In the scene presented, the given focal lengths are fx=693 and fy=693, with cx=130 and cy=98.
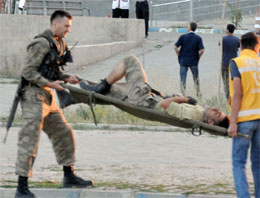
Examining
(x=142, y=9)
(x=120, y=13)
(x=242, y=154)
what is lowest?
(x=242, y=154)

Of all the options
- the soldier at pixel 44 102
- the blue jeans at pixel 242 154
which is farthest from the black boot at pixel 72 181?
the blue jeans at pixel 242 154

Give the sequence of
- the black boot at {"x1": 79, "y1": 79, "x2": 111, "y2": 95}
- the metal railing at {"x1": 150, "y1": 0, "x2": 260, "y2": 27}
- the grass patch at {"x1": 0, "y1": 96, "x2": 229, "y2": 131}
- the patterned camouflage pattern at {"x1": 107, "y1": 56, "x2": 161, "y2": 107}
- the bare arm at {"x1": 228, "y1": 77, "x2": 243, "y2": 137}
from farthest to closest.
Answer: the metal railing at {"x1": 150, "y1": 0, "x2": 260, "y2": 27}, the grass patch at {"x1": 0, "y1": 96, "x2": 229, "y2": 131}, the black boot at {"x1": 79, "y1": 79, "x2": 111, "y2": 95}, the patterned camouflage pattern at {"x1": 107, "y1": 56, "x2": 161, "y2": 107}, the bare arm at {"x1": 228, "y1": 77, "x2": 243, "y2": 137}

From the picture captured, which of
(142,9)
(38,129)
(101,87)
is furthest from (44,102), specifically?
(142,9)

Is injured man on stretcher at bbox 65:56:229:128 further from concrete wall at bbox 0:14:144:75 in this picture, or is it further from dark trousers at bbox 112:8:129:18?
dark trousers at bbox 112:8:129:18

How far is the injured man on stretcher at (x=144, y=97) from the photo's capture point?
694 cm

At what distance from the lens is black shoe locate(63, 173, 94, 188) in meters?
7.18

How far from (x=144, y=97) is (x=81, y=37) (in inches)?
574

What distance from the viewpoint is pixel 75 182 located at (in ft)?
23.6

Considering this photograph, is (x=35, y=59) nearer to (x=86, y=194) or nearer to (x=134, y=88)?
(x=134, y=88)

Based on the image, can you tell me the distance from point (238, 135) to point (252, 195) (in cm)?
91

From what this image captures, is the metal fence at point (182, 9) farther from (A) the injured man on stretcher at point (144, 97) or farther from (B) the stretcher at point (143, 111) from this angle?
(B) the stretcher at point (143, 111)

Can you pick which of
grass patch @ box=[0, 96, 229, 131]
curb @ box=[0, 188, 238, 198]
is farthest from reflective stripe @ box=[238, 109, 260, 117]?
grass patch @ box=[0, 96, 229, 131]

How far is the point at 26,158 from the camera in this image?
669cm

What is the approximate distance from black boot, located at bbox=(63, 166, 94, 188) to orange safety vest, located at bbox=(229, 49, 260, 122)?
71.8 inches
